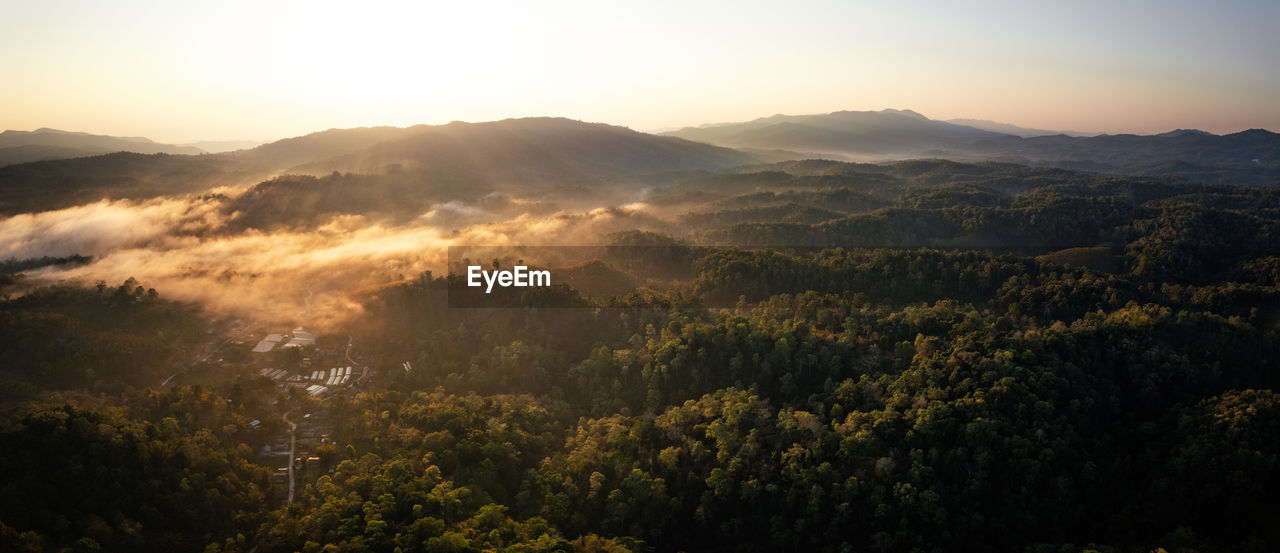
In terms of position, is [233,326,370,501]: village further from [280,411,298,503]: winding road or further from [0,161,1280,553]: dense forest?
[0,161,1280,553]: dense forest

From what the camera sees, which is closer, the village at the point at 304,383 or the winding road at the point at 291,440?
the winding road at the point at 291,440

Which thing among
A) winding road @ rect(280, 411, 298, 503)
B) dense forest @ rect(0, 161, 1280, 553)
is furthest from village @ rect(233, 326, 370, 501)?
dense forest @ rect(0, 161, 1280, 553)

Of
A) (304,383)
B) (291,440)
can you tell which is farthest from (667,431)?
(304,383)

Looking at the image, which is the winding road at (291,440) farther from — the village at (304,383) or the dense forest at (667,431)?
the dense forest at (667,431)

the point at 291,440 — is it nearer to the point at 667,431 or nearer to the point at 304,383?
the point at 304,383

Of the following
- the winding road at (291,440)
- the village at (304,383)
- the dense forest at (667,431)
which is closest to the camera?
the dense forest at (667,431)

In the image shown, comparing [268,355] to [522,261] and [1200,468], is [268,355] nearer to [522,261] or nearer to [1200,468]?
[522,261]

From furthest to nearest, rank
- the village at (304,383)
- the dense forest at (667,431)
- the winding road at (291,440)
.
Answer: the village at (304,383) < the winding road at (291,440) < the dense forest at (667,431)

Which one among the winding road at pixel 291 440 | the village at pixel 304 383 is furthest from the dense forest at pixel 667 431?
the winding road at pixel 291 440
